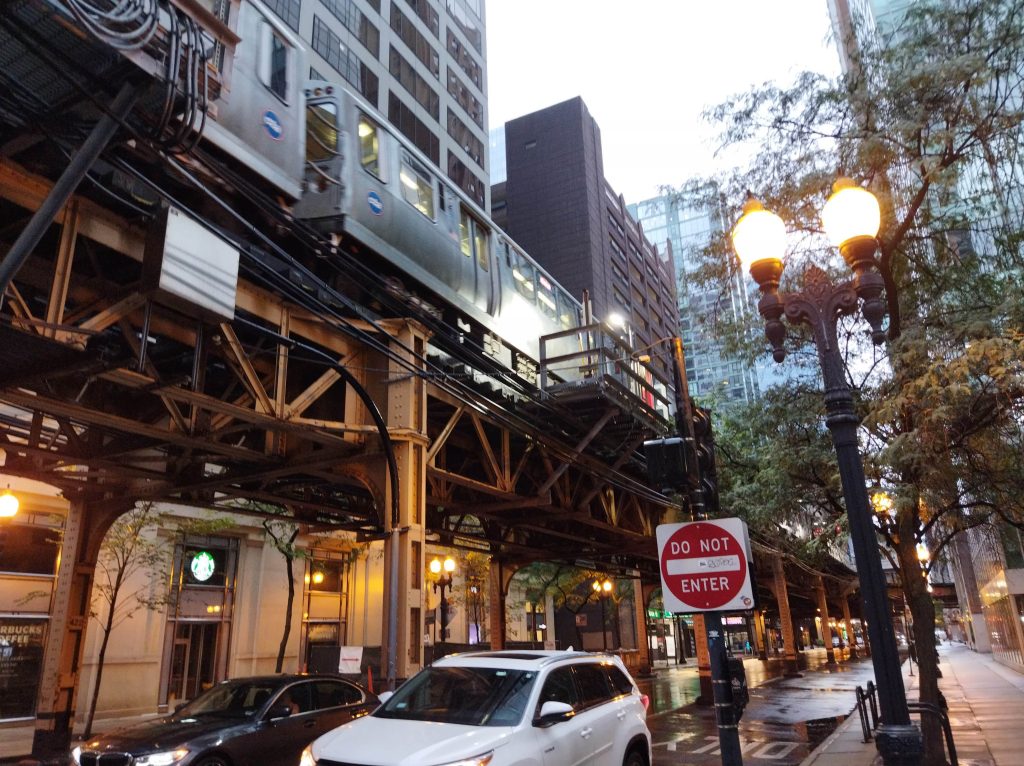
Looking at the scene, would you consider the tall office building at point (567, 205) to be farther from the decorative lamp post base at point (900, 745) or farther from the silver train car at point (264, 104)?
the decorative lamp post base at point (900, 745)

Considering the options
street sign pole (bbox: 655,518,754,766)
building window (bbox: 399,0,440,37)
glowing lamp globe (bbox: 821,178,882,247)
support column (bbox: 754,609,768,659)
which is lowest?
support column (bbox: 754,609,768,659)

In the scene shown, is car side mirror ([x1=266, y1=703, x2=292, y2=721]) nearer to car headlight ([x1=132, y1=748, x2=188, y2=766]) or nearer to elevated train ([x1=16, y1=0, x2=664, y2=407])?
car headlight ([x1=132, y1=748, x2=188, y2=766])

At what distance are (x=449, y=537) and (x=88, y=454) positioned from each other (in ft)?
36.7

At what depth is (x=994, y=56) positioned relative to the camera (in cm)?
1012

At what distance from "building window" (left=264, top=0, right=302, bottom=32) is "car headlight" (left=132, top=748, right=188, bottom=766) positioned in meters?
29.0

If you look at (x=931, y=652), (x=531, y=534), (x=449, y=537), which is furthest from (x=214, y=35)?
(x=531, y=534)

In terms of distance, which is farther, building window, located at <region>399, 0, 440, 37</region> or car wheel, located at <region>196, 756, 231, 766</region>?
building window, located at <region>399, 0, 440, 37</region>

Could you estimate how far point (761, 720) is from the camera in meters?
18.0

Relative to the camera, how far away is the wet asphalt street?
13.0 metres

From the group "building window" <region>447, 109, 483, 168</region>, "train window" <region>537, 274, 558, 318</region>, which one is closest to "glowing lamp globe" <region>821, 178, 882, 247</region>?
"train window" <region>537, 274, 558, 318</region>

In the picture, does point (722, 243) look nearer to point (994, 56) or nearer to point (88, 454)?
point (994, 56)

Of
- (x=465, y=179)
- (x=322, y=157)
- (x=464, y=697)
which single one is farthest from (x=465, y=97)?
(x=464, y=697)

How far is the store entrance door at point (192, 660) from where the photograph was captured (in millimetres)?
23344

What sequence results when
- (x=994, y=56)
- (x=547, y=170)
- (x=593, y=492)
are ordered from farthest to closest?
(x=547, y=170) < (x=593, y=492) < (x=994, y=56)
